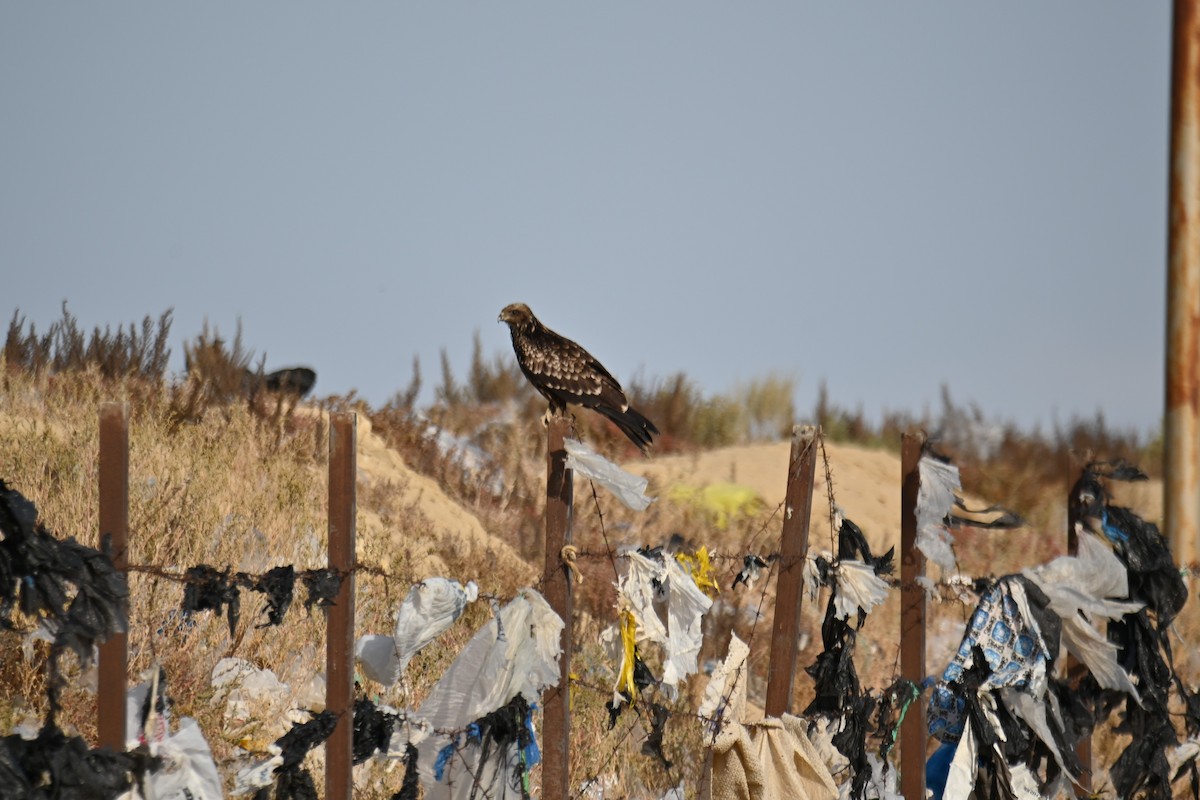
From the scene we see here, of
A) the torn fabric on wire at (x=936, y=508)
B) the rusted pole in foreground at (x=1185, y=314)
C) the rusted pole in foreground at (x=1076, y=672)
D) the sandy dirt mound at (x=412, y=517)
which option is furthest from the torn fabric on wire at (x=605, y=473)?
the rusted pole in foreground at (x=1185, y=314)

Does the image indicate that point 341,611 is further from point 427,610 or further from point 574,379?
point 574,379

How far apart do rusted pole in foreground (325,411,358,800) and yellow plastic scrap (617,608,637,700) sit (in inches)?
39.4

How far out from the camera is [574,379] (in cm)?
630

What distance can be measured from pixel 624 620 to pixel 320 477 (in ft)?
16.0

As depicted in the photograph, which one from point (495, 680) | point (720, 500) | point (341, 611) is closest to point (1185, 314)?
point (720, 500)

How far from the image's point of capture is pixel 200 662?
626cm

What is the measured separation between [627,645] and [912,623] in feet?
3.88

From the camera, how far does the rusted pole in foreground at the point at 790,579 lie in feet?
15.9

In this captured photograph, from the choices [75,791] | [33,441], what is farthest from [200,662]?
[75,791]

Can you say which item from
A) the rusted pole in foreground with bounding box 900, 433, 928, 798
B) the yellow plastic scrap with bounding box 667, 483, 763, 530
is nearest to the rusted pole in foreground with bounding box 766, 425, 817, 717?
the rusted pole in foreground with bounding box 900, 433, 928, 798

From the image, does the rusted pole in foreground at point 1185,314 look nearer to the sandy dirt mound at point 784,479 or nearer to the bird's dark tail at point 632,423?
the sandy dirt mound at point 784,479

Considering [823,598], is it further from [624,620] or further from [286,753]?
[286,753]

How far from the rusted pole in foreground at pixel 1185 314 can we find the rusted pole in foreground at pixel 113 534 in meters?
7.78

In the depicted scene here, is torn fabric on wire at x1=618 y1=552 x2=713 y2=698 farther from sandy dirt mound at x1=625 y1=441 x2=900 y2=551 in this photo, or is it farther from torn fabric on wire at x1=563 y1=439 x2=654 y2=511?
sandy dirt mound at x1=625 y1=441 x2=900 y2=551
